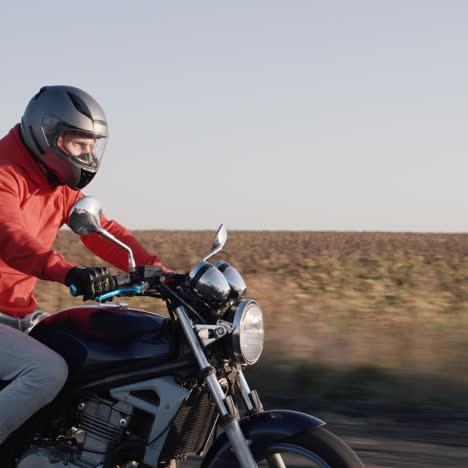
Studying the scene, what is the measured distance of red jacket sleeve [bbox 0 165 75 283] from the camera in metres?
3.62

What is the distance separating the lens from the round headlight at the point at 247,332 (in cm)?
344

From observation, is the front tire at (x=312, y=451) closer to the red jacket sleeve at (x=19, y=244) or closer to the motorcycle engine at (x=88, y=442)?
the motorcycle engine at (x=88, y=442)

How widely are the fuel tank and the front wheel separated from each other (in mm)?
572

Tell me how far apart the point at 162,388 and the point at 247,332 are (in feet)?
1.36

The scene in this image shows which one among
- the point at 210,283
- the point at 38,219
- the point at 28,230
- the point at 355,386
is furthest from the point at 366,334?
the point at 210,283

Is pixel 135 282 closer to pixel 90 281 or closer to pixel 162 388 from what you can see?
pixel 90 281

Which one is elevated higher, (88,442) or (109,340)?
(109,340)

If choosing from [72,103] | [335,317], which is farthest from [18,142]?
[335,317]

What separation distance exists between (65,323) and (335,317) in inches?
262

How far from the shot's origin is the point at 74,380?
3.73 m

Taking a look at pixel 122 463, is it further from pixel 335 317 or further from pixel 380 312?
pixel 380 312

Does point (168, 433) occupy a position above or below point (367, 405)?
below

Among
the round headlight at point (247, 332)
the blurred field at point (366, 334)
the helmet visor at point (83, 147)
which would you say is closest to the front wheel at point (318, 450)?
the round headlight at point (247, 332)

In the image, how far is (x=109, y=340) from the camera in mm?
3684
